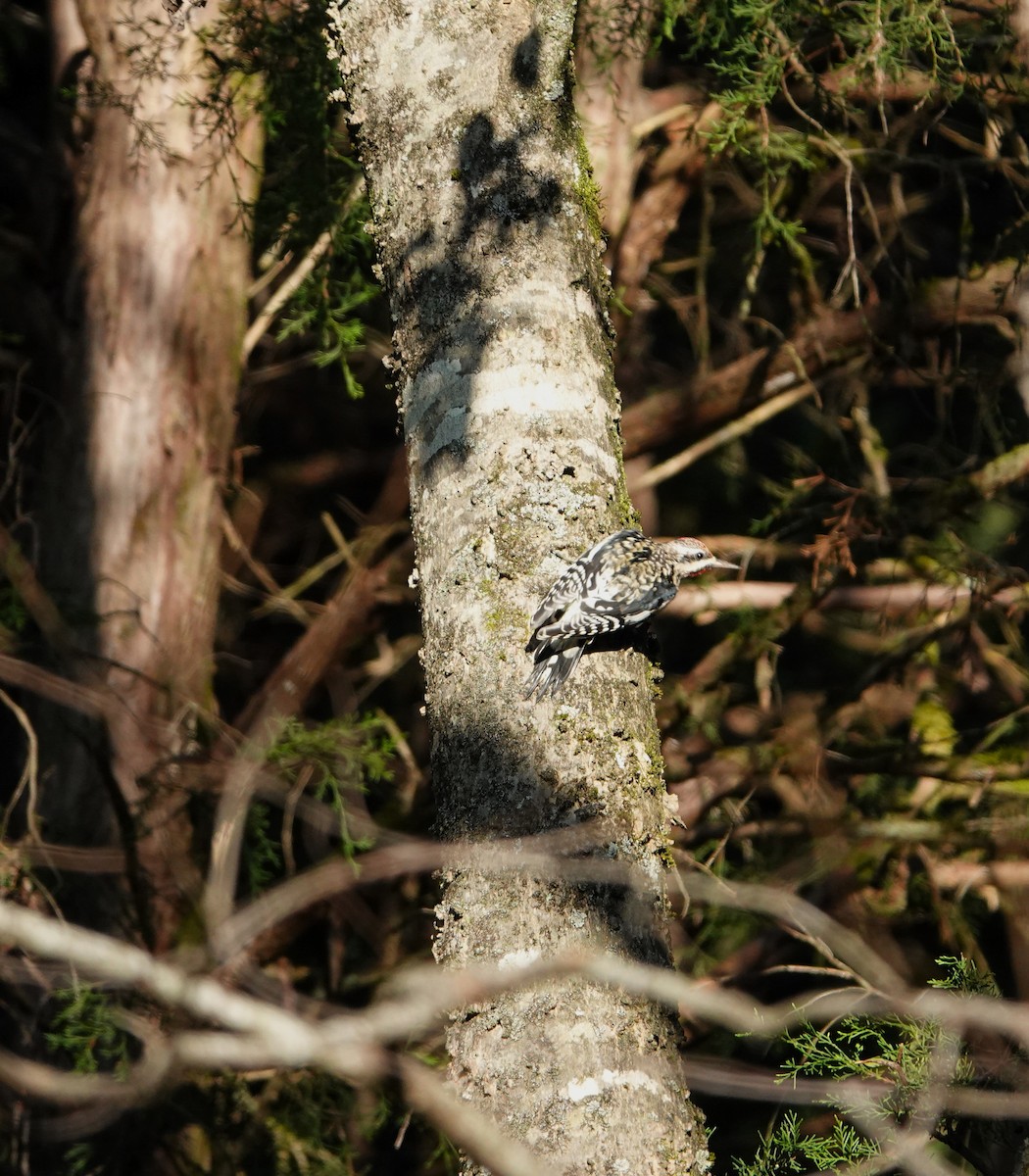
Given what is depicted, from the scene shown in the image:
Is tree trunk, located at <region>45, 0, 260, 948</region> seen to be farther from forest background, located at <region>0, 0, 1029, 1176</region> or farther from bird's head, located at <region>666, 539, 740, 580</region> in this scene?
bird's head, located at <region>666, 539, 740, 580</region>

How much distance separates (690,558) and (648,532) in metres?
1.73

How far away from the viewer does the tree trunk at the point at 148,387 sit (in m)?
4.95

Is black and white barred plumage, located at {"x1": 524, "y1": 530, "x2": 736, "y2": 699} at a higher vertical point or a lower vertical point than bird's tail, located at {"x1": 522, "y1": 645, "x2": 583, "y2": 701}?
higher

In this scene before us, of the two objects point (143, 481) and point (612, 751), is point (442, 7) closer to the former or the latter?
point (612, 751)

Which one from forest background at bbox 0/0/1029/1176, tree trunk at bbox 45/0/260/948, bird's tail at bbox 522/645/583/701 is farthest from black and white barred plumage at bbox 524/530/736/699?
tree trunk at bbox 45/0/260/948

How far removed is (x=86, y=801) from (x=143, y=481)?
1265mm

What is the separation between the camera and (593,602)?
108 inches

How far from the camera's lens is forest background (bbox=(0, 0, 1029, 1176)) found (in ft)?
14.1

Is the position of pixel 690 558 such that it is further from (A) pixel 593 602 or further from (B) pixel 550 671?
(B) pixel 550 671

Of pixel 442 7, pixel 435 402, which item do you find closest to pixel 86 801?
pixel 435 402

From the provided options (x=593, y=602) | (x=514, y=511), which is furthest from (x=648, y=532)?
(x=514, y=511)

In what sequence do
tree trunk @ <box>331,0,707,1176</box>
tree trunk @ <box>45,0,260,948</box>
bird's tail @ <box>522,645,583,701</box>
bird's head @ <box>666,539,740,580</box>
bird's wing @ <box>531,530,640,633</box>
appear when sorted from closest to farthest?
tree trunk @ <box>331,0,707,1176</box> < bird's tail @ <box>522,645,583,701</box> < bird's wing @ <box>531,530,640,633</box> < bird's head @ <box>666,539,740,580</box> < tree trunk @ <box>45,0,260,948</box>

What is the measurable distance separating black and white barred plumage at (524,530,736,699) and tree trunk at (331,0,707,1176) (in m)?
0.04

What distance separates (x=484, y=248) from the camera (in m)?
2.43
